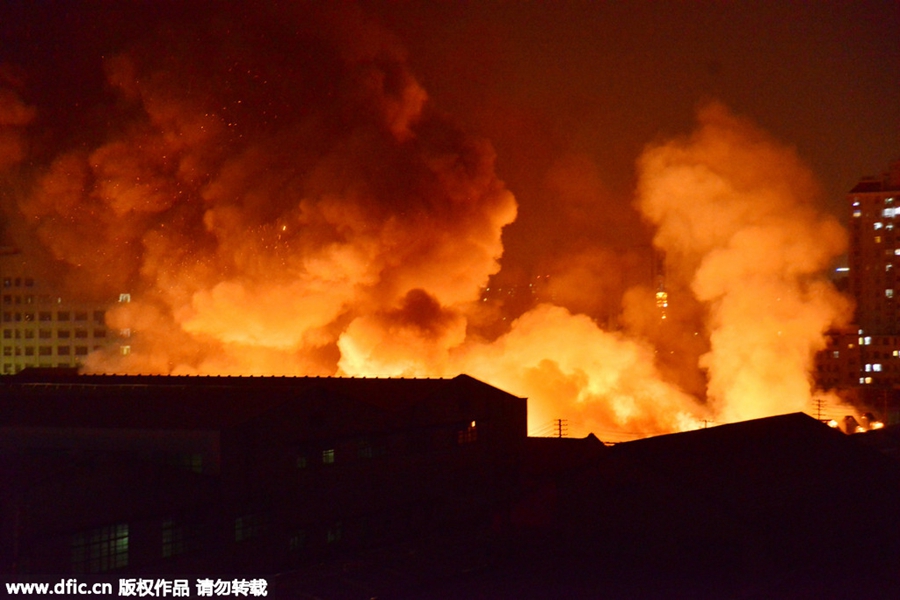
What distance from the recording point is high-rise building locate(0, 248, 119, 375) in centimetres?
7200

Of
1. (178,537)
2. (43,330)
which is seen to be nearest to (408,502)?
(178,537)

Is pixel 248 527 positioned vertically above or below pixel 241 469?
below

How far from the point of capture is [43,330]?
237 feet

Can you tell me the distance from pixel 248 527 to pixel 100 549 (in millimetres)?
3841

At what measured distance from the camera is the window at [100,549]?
1692cm

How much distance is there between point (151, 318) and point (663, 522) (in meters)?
26.8

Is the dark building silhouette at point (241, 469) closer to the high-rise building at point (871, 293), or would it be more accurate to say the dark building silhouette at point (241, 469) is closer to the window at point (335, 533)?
the window at point (335, 533)

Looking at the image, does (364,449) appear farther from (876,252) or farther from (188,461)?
(876,252)

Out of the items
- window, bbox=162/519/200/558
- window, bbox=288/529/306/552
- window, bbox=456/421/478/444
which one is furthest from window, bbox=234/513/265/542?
window, bbox=456/421/478/444

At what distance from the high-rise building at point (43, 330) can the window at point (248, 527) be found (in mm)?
54796

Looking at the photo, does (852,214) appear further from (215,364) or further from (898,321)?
(215,364)

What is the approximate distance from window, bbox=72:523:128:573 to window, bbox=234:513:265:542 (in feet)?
9.63

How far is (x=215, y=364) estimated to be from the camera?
38.4 m

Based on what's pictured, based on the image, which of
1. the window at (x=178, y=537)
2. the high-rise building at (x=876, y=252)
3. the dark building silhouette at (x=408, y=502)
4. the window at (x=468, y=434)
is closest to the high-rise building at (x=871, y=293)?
the high-rise building at (x=876, y=252)
